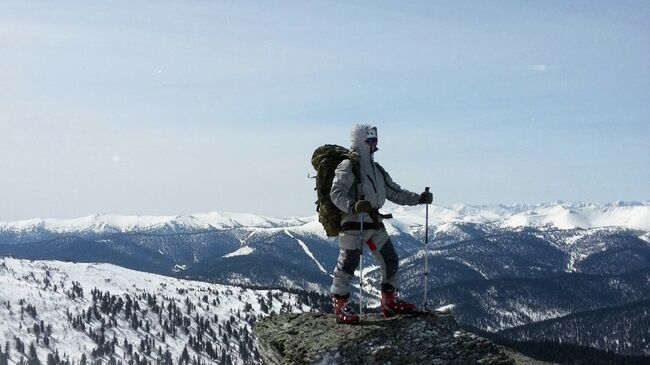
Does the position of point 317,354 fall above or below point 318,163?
below

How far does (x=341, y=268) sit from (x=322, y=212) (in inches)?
63.3

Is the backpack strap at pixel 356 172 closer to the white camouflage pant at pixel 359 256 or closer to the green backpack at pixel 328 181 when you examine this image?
the green backpack at pixel 328 181

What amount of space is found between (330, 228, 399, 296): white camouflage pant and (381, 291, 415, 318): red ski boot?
0.62 ft

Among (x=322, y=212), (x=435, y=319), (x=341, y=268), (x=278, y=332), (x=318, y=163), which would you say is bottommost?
(x=278, y=332)

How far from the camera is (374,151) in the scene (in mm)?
15078

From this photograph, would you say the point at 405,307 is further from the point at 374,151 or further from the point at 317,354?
the point at 374,151

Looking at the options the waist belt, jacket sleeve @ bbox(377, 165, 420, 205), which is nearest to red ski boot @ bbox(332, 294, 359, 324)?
the waist belt

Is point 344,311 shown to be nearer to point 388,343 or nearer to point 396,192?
point 388,343

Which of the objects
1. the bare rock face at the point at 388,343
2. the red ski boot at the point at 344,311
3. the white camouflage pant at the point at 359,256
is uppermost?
the white camouflage pant at the point at 359,256

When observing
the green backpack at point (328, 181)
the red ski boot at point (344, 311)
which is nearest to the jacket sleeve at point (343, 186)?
the green backpack at point (328, 181)

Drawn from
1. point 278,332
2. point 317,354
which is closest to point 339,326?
point 317,354

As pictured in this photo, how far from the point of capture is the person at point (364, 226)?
563 inches

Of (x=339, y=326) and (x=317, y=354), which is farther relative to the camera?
(x=339, y=326)

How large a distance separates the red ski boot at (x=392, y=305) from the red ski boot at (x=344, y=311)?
33.2 inches
